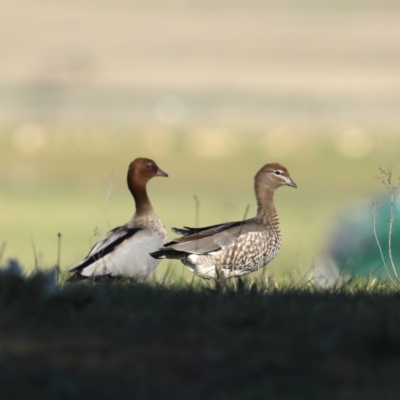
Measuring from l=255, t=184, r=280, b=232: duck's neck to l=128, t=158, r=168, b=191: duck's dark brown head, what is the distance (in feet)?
3.10

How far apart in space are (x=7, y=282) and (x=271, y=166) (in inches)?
193

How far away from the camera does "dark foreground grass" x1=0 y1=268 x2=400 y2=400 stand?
4164mm

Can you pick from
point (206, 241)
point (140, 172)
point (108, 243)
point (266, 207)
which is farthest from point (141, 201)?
point (206, 241)

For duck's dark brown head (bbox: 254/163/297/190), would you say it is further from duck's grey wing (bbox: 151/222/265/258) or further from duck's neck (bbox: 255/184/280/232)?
duck's grey wing (bbox: 151/222/265/258)

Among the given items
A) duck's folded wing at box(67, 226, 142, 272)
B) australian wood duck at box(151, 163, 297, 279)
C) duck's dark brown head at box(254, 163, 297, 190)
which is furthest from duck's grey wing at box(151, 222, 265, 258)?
duck's dark brown head at box(254, 163, 297, 190)

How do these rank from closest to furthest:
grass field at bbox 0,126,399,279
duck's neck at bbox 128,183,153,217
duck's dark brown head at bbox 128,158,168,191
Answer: duck's neck at bbox 128,183,153,217 < duck's dark brown head at bbox 128,158,168,191 < grass field at bbox 0,126,399,279

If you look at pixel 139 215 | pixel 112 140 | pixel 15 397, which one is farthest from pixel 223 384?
pixel 112 140

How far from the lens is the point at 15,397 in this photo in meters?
4.00

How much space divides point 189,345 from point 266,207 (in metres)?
5.15

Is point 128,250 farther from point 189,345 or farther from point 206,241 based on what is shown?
point 189,345

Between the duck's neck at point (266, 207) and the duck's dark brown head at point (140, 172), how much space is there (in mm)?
946

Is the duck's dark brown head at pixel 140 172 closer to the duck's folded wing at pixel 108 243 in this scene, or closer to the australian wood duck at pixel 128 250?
the australian wood duck at pixel 128 250

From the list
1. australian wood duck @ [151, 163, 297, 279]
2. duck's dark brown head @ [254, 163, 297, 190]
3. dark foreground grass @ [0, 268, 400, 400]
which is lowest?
dark foreground grass @ [0, 268, 400, 400]

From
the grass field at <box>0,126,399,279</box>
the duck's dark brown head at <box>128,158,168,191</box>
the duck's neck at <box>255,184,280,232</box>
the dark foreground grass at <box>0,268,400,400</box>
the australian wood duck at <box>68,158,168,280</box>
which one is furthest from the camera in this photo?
the grass field at <box>0,126,399,279</box>
